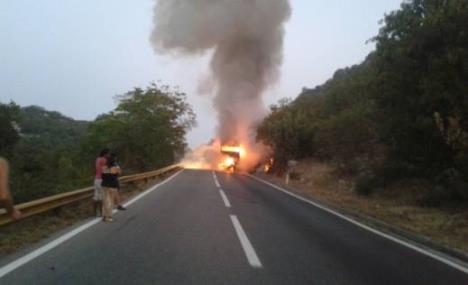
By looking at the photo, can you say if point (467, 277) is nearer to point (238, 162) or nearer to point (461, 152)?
point (461, 152)

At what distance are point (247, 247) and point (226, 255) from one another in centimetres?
91

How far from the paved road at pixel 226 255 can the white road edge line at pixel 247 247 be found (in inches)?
0.6

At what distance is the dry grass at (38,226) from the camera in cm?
972

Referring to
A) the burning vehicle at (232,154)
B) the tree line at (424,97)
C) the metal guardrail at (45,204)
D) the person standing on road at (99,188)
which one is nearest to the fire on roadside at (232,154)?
the burning vehicle at (232,154)

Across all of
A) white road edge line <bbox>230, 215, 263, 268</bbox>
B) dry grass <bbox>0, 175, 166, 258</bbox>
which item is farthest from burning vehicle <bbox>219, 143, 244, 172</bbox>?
white road edge line <bbox>230, 215, 263, 268</bbox>

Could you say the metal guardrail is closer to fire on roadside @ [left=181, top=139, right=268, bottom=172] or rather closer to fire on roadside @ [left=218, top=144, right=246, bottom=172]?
fire on roadside @ [left=181, top=139, right=268, bottom=172]

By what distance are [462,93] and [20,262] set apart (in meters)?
13.4

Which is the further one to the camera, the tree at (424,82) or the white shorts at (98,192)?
the tree at (424,82)

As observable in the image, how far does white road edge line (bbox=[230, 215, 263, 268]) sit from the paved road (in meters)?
0.02

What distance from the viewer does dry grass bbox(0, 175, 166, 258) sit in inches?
383

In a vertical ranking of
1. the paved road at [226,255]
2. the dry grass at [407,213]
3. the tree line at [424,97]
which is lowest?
the paved road at [226,255]

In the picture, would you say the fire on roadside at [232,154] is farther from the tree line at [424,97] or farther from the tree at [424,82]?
the tree at [424,82]

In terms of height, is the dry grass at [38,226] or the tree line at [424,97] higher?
the tree line at [424,97]

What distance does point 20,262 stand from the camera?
787 cm
